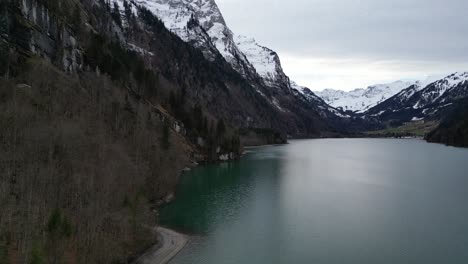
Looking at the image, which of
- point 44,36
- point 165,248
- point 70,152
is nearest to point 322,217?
point 165,248

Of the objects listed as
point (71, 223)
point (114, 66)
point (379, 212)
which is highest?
point (114, 66)

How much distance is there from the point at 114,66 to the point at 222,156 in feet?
133

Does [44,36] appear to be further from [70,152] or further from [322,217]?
[322,217]

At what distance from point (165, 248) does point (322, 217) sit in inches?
886

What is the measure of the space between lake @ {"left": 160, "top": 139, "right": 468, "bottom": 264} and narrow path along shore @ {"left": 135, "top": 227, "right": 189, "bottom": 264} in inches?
36.8

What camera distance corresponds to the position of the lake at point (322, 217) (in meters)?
40.1

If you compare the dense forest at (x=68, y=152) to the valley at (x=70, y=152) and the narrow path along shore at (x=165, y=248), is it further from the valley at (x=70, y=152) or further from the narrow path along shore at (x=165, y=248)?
the narrow path along shore at (x=165, y=248)

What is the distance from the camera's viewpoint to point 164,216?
53.6 metres

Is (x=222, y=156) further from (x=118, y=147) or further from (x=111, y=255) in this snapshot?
(x=111, y=255)

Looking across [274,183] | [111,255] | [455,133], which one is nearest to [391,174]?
[274,183]

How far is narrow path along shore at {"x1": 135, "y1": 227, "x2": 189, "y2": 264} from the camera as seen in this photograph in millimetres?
36719

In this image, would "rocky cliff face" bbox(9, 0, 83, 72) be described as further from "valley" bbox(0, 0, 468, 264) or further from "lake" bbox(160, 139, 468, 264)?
"lake" bbox(160, 139, 468, 264)

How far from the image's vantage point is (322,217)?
177 ft

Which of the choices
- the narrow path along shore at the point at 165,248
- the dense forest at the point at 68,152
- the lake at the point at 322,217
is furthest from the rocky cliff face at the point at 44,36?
the narrow path along shore at the point at 165,248
